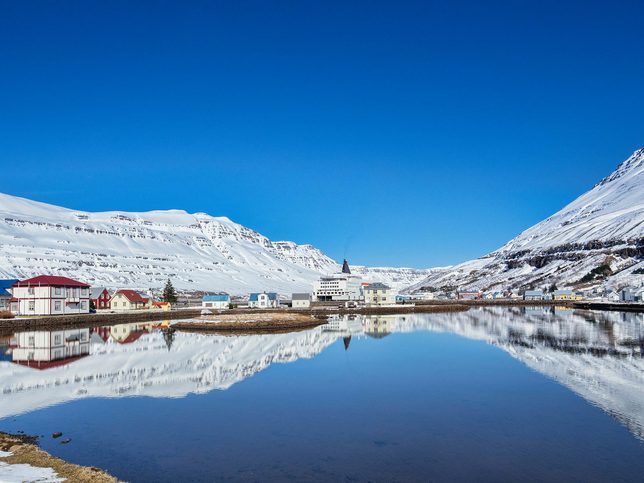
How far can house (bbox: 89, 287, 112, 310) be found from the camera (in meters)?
98.5

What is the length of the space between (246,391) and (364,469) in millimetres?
12422

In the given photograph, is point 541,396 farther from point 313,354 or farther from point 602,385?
point 313,354

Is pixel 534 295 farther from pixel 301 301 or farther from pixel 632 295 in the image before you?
pixel 301 301

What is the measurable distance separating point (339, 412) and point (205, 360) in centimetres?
1742

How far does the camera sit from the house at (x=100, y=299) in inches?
3876

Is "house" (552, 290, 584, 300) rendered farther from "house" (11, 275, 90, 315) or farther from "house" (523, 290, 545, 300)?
"house" (11, 275, 90, 315)

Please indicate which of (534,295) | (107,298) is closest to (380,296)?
(107,298)

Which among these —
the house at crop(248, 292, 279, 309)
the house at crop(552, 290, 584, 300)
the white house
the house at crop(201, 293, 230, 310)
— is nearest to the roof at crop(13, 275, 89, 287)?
the white house

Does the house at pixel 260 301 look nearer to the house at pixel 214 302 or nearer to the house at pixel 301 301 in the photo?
the house at pixel 214 302

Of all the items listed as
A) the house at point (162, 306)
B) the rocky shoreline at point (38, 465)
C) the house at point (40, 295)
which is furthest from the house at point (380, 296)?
the rocky shoreline at point (38, 465)

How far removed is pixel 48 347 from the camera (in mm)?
44219

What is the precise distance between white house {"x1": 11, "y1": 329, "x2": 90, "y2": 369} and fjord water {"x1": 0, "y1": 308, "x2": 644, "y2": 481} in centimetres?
61

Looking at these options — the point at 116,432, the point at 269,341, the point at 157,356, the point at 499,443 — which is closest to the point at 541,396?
the point at 499,443

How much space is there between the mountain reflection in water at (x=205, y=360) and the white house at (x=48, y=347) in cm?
7
